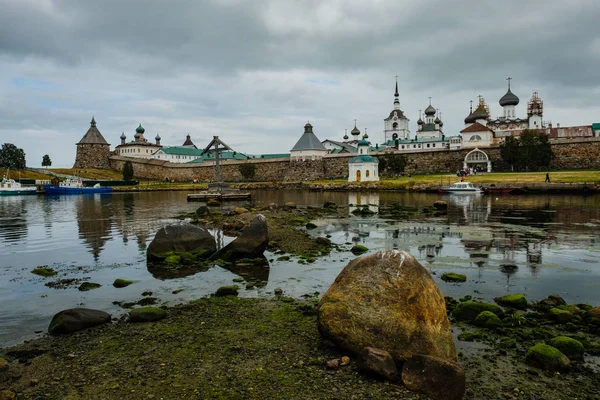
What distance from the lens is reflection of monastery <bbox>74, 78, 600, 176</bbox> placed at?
273 ft

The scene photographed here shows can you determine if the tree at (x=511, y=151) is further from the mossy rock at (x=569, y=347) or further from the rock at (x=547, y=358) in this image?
the rock at (x=547, y=358)

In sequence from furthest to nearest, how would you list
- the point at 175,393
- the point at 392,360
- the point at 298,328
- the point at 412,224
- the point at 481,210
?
the point at 481,210
the point at 412,224
the point at 298,328
the point at 392,360
the point at 175,393

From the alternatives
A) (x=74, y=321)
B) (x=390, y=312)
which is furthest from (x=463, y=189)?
(x=74, y=321)

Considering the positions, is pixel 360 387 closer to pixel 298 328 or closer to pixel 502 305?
pixel 298 328

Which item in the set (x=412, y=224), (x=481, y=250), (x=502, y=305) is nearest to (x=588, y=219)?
(x=412, y=224)

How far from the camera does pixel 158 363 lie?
24.4ft

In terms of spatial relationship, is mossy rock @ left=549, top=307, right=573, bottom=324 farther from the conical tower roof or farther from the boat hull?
the conical tower roof

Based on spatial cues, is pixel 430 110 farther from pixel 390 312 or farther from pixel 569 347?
pixel 390 312

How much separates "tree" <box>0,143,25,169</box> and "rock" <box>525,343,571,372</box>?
120365mm

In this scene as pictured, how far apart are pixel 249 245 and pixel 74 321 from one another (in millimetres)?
7540

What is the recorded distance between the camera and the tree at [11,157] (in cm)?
10394

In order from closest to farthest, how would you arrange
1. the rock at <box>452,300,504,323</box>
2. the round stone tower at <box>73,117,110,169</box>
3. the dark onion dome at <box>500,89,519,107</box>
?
the rock at <box>452,300,504,323</box> → the dark onion dome at <box>500,89,519,107</box> → the round stone tower at <box>73,117,110,169</box>

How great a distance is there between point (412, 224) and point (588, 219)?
1109 cm

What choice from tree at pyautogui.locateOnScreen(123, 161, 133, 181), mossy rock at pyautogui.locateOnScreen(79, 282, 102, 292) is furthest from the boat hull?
mossy rock at pyautogui.locateOnScreen(79, 282, 102, 292)
